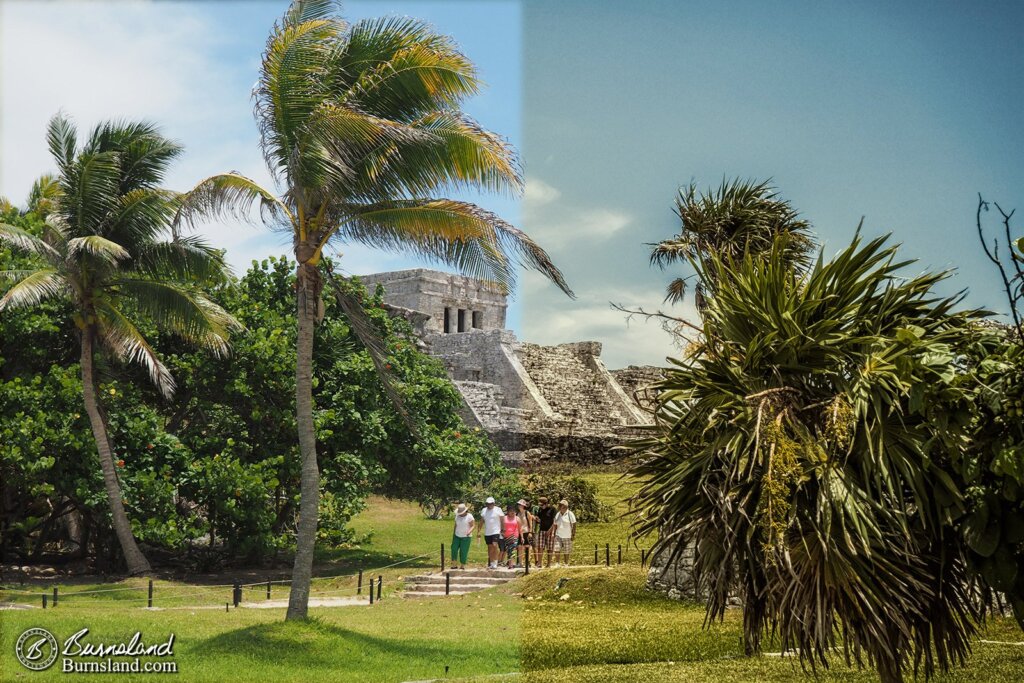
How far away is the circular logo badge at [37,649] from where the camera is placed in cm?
788

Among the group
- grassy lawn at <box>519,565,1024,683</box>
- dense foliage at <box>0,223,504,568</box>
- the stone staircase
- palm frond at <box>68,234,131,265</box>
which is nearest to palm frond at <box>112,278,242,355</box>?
palm frond at <box>68,234,131,265</box>

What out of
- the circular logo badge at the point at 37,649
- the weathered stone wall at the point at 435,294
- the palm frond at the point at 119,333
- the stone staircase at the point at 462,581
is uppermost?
the weathered stone wall at the point at 435,294

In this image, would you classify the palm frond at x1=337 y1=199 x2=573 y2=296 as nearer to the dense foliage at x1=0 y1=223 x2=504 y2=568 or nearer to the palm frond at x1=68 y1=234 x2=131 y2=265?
the palm frond at x1=68 y1=234 x2=131 y2=265

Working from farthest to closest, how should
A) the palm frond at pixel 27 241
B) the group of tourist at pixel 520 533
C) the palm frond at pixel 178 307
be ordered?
1. the group of tourist at pixel 520 533
2. the palm frond at pixel 178 307
3. the palm frond at pixel 27 241

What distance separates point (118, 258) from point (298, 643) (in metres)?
6.66

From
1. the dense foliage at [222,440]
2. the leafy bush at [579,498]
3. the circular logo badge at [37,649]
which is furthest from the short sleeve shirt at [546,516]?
the circular logo badge at [37,649]

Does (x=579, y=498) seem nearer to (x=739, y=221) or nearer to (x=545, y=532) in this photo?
(x=545, y=532)

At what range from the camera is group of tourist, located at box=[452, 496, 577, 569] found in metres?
13.0

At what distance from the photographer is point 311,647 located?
27.5 ft

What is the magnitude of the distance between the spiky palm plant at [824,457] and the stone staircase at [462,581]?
7.17 m

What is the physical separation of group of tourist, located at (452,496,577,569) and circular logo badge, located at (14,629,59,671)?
571 cm

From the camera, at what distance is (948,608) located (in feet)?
17.8

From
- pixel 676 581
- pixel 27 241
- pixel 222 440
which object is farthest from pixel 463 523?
pixel 27 241

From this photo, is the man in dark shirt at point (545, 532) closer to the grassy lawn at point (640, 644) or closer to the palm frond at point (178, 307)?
the grassy lawn at point (640, 644)
